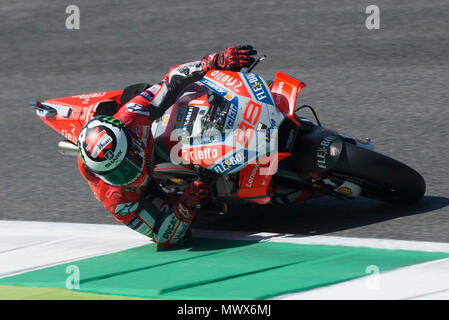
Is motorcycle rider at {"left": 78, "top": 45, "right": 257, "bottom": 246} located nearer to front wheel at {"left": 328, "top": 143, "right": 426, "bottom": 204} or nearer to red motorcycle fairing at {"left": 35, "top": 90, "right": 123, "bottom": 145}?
red motorcycle fairing at {"left": 35, "top": 90, "right": 123, "bottom": 145}

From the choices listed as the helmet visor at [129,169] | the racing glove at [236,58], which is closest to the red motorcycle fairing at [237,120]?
the racing glove at [236,58]

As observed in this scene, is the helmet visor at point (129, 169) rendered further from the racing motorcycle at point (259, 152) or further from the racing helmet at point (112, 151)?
the racing motorcycle at point (259, 152)

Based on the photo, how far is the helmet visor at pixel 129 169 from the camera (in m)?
4.73

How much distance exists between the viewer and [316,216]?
17.6 feet

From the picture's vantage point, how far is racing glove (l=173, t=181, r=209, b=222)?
4777mm

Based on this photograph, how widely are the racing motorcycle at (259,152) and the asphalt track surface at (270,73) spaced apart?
0.31 meters

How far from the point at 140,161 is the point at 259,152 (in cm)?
75

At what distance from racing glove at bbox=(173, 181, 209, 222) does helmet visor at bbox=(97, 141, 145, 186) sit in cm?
32

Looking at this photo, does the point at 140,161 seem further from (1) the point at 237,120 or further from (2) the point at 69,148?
(2) the point at 69,148

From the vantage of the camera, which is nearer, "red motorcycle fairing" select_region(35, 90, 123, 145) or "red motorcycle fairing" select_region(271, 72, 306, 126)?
"red motorcycle fairing" select_region(271, 72, 306, 126)

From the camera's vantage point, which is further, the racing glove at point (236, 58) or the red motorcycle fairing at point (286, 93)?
the racing glove at point (236, 58)

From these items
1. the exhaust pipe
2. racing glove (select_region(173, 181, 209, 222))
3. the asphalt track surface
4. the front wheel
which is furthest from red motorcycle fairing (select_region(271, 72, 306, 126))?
the exhaust pipe

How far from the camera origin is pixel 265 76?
819cm
